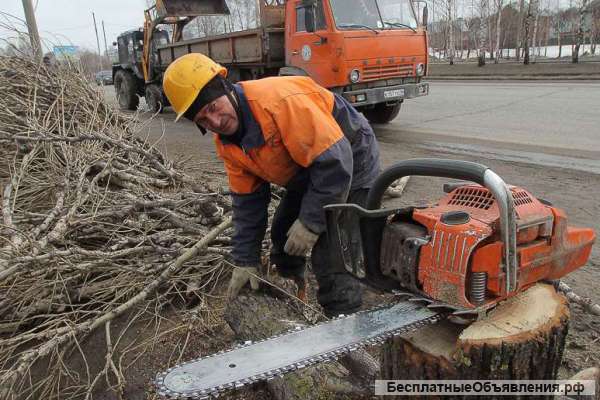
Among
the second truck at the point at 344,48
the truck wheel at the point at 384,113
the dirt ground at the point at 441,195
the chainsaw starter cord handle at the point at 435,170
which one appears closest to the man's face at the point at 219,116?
the chainsaw starter cord handle at the point at 435,170

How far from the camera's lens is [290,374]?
223 centimetres

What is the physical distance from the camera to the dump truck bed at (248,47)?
9016 millimetres

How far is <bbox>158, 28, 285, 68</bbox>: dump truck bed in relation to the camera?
902 centimetres

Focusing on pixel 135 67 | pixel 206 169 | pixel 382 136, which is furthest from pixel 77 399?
pixel 135 67

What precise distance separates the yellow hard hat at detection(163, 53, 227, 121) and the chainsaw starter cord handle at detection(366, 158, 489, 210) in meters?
0.90

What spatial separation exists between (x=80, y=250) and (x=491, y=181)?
240 cm

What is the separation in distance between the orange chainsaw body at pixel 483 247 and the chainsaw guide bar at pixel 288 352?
0.48ft

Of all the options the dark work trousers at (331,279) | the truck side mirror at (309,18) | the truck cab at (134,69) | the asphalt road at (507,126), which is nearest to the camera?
the dark work trousers at (331,279)

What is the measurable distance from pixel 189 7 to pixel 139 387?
1069 centimetres

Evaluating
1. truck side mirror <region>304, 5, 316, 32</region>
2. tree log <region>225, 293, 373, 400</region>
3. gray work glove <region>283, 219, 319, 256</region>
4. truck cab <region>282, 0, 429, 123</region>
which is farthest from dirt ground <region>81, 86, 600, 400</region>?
truck side mirror <region>304, 5, 316, 32</region>

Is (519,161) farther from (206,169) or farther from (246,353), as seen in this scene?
(246,353)

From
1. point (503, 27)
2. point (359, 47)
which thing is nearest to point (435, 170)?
point (359, 47)

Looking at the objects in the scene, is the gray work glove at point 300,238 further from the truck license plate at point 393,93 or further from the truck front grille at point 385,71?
the truck license plate at point 393,93

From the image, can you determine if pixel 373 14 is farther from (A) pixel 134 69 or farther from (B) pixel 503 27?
(B) pixel 503 27
